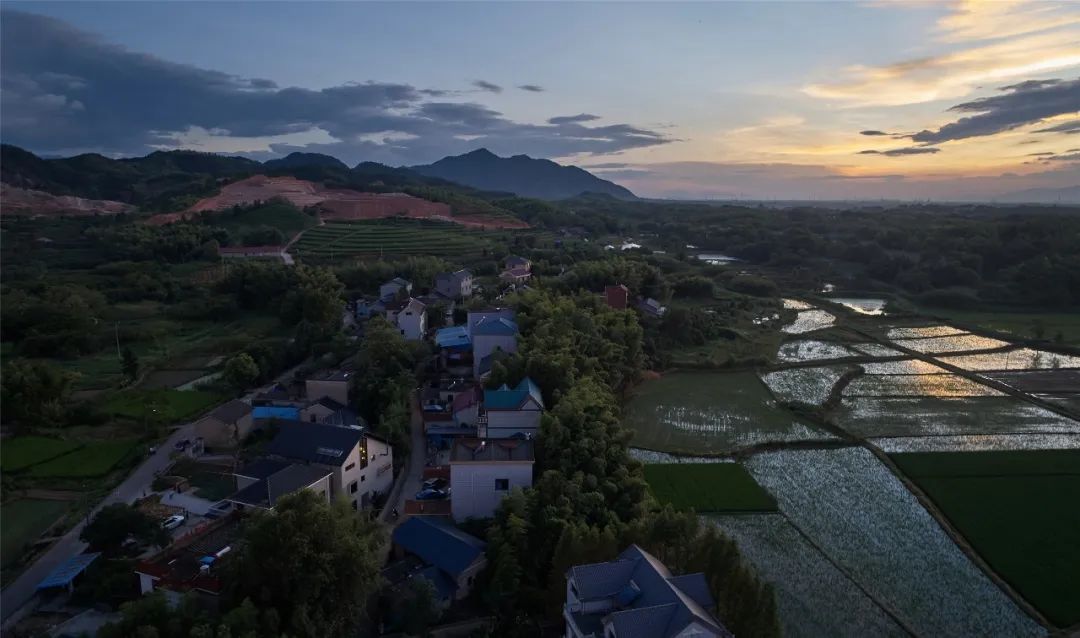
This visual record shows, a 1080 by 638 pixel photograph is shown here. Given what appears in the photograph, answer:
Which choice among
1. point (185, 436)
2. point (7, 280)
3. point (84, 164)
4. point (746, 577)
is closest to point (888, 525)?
point (746, 577)

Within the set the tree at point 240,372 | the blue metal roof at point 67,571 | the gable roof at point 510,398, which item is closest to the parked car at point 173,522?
→ the blue metal roof at point 67,571

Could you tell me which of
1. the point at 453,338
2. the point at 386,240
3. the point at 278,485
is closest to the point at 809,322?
the point at 453,338

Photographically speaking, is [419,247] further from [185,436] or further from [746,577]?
[746,577]

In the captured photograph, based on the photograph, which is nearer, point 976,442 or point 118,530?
point 118,530

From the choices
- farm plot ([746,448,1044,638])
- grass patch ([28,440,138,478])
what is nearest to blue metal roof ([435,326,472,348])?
grass patch ([28,440,138,478])

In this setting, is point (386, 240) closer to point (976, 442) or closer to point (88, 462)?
point (88, 462)

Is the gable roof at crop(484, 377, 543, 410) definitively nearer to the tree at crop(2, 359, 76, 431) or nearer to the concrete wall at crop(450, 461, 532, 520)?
the concrete wall at crop(450, 461, 532, 520)
